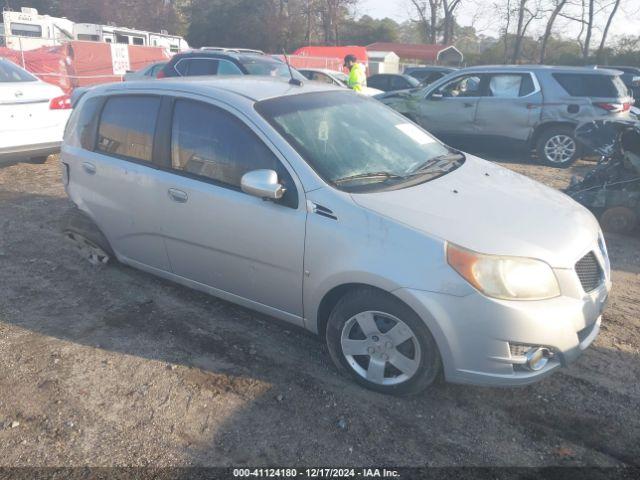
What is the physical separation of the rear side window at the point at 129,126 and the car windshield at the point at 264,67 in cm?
656

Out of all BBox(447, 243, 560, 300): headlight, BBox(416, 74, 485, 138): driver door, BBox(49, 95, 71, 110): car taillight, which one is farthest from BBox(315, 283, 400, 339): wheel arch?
BBox(416, 74, 485, 138): driver door

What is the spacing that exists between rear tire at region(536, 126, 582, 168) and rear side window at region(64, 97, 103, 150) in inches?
308

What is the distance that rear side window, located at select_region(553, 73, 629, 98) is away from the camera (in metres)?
9.34

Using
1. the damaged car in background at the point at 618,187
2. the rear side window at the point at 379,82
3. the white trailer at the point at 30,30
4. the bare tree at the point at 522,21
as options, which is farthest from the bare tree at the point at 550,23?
the damaged car in background at the point at 618,187

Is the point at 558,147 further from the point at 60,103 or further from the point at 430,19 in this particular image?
the point at 430,19

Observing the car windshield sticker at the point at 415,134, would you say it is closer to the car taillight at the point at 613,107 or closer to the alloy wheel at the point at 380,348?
the alloy wheel at the point at 380,348

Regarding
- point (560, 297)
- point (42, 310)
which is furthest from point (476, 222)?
point (42, 310)

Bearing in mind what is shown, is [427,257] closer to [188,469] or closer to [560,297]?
[560,297]

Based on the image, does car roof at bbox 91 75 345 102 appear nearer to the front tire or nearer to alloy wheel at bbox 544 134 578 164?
the front tire

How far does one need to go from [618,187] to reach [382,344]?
4445 millimetres

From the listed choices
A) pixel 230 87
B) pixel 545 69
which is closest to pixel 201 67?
pixel 545 69

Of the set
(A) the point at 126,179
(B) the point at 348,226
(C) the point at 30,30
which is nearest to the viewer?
(B) the point at 348,226

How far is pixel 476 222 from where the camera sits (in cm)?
303

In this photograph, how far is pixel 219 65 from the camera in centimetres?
1073
